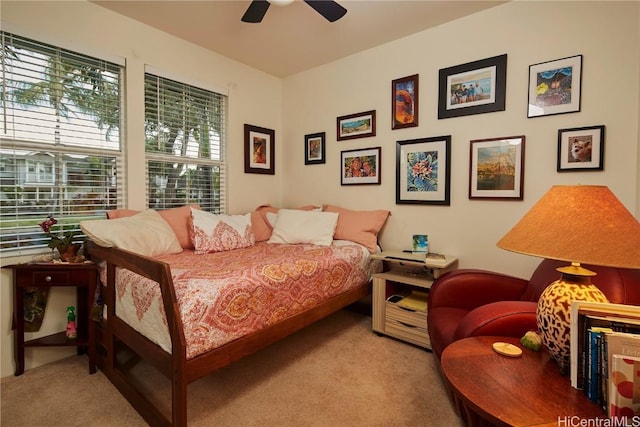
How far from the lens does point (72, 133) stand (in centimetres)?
223

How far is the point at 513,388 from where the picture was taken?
3.13 feet

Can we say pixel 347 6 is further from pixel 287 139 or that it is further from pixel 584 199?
pixel 584 199

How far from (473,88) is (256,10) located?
1.75 metres

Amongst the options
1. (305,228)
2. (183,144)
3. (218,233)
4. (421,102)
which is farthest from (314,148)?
(218,233)

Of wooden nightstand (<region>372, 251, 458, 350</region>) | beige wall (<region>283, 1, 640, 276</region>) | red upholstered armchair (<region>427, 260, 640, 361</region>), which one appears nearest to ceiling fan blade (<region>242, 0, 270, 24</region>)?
beige wall (<region>283, 1, 640, 276</region>)

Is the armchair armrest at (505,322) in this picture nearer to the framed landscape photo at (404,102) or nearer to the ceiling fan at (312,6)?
the framed landscape photo at (404,102)

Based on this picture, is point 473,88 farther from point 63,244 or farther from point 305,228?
point 63,244

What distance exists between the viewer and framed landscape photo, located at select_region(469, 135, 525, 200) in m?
2.28

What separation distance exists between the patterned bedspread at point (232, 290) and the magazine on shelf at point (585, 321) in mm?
1386

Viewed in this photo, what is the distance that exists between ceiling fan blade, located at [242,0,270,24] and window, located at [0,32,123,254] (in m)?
1.19

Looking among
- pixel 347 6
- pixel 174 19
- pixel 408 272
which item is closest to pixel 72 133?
pixel 174 19

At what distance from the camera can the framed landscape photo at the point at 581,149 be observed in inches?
78.5

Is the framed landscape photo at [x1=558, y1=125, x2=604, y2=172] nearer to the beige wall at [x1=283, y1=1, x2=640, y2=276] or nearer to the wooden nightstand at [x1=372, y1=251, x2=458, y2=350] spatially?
the beige wall at [x1=283, y1=1, x2=640, y2=276]

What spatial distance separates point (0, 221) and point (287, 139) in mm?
2634
